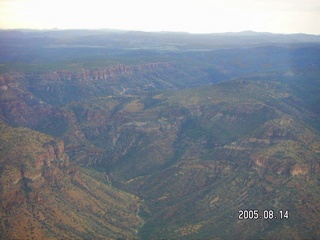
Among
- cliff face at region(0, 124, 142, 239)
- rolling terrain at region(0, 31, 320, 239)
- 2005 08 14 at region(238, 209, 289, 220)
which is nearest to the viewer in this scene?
cliff face at region(0, 124, 142, 239)

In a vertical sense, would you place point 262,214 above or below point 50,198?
below

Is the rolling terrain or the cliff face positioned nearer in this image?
the cliff face

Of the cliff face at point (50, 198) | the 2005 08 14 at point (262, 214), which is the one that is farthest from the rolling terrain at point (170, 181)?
the 2005 08 14 at point (262, 214)

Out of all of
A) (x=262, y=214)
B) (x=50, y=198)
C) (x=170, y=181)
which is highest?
(x=50, y=198)

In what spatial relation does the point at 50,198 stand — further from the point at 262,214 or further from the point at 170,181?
the point at 262,214

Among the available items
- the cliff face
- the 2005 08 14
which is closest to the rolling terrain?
the cliff face

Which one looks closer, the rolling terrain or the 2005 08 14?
the rolling terrain

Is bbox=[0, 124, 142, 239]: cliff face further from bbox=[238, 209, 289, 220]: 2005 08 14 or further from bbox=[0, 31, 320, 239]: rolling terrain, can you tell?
bbox=[238, 209, 289, 220]: 2005 08 14

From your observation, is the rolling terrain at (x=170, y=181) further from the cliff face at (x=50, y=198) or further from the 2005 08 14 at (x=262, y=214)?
the 2005 08 14 at (x=262, y=214)

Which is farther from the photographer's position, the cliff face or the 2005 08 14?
the 2005 08 14

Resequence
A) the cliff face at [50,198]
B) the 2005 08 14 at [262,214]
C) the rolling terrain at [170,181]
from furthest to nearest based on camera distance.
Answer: the 2005 08 14 at [262,214] → the rolling terrain at [170,181] → the cliff face at [50,198]

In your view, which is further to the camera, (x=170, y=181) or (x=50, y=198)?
(x=170, y=181)

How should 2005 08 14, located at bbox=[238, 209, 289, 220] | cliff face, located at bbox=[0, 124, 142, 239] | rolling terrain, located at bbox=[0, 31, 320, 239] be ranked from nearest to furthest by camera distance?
cliff face, located at bbox=[0, 124, 142, 239], rolling terrain, located at bbox=[0, 31, 320, 239], 2005 08 14, located at bbox=[238, 209, 289, 220]

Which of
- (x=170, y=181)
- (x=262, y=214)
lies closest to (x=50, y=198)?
(x=170, y=181)
